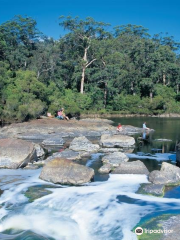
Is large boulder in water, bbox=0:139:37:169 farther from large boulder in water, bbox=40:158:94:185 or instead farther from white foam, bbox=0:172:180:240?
white foam, bbox=0:172:180:240

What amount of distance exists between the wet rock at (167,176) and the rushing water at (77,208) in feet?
1.81

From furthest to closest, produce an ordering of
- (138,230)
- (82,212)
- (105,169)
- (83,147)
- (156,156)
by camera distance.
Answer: (83,147) < (156,156) < (105,169) < (82,212) < (138,230)

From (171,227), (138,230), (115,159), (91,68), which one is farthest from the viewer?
(91,68)

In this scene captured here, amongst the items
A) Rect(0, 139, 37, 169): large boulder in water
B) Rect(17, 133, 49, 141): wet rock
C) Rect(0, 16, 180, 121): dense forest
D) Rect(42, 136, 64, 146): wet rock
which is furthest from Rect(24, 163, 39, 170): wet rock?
Rect(0, 16, 180, 121): dense forest

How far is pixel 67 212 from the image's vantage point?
473 inches

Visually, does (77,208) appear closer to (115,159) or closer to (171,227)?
(171,227)

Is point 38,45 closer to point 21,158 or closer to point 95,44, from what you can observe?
point 95,44

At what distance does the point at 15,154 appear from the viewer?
18.4 metres

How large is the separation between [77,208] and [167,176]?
208 inches

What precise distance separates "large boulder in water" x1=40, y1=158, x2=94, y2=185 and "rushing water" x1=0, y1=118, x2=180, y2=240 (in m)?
0.43

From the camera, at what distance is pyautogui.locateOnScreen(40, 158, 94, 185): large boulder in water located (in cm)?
1505

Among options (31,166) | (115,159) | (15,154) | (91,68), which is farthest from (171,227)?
(91,68)

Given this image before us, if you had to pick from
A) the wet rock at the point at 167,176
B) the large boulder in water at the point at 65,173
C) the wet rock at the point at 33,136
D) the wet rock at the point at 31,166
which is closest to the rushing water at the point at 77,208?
the large boulder in water at the point at 65,173

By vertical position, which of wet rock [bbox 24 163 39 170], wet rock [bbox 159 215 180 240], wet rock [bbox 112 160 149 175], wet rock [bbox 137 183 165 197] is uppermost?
wet rock [bbox 112 160 149 175]
